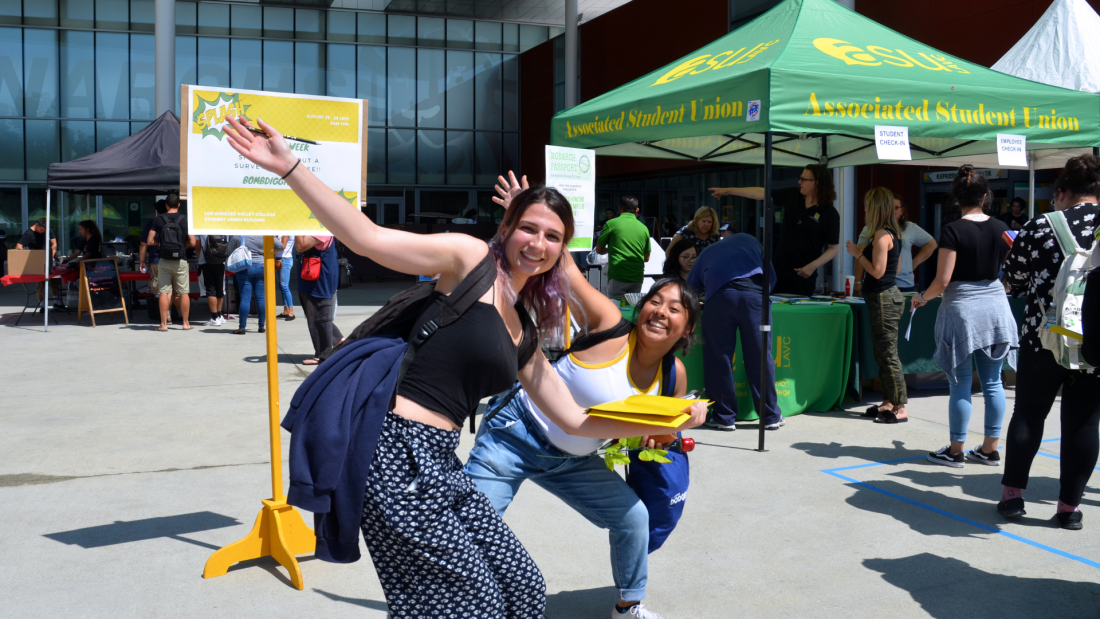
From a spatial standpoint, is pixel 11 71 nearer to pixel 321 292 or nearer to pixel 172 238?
pixel 172 238

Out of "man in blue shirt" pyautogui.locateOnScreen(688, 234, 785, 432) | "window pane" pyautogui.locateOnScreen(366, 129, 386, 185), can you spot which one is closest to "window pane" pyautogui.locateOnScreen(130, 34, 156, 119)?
"window pane" pyautogui.locateOnScreen(366, 129, 386, 185)

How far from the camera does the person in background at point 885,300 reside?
21.8ft

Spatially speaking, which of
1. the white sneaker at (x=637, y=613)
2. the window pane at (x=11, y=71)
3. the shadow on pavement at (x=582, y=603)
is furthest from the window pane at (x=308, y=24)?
the white sneaker at (x=637, y=613)

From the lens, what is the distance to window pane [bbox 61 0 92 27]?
2727cm

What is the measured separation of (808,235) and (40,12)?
1101 inches

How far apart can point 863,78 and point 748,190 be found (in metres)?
2.55

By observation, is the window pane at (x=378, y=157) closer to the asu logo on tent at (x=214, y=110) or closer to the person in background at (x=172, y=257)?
the person in background at (x=172, y=257)

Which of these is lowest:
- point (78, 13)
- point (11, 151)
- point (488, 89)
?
point (11, 151)

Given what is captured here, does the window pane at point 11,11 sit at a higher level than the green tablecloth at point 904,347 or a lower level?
higher

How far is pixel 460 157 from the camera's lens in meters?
31.7

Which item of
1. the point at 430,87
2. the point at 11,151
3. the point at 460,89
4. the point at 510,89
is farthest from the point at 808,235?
the point at 11,151

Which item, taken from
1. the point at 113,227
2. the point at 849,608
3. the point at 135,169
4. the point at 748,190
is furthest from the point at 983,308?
the point at 113,227

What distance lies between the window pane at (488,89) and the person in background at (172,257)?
64.9 feet

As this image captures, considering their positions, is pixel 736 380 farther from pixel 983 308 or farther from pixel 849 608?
pixel 849 608
